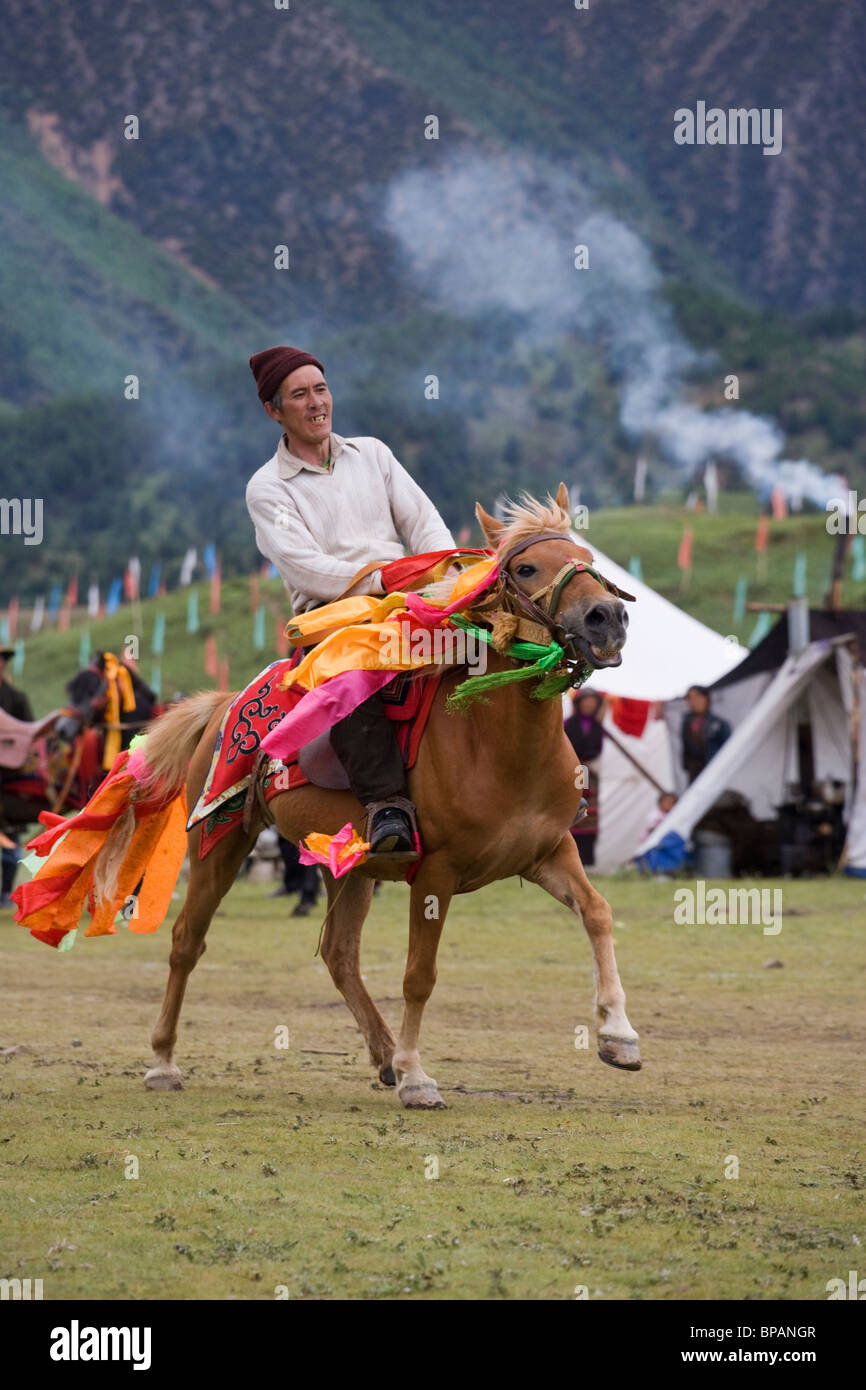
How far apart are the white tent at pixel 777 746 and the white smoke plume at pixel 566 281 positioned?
26.1 ft

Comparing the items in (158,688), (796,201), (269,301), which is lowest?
(158,688)

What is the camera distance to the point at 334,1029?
9.70 metres

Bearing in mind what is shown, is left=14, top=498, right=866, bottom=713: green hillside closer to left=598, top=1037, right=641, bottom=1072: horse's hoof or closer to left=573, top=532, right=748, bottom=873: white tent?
left=573, top=532, right=748, bottom=873: white tent

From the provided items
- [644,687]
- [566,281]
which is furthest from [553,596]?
[566,281]

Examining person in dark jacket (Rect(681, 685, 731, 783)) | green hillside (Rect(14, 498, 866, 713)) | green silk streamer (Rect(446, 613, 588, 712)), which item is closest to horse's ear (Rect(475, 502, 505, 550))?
green silk streamer (Rect(446, 613, 588, 712))

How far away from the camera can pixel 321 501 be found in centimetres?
799

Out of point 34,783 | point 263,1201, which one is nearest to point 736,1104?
point 263,1201

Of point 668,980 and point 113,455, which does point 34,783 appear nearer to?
point 668,980

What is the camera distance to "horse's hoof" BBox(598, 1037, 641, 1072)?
21.9 ft

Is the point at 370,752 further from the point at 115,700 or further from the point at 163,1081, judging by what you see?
the point at 115,700

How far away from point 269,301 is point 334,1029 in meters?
157

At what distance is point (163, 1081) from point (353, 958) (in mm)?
979

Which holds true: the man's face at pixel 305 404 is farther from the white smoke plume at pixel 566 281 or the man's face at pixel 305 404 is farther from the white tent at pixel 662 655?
the white smoke plume at pixel 566 281

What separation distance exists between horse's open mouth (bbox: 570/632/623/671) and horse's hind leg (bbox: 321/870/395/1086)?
6.33ft
